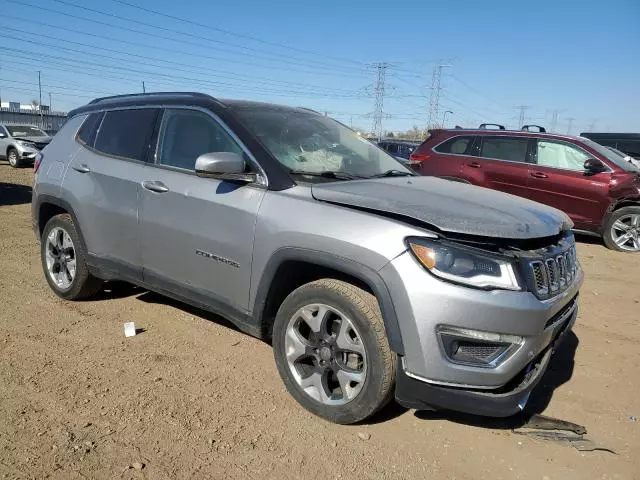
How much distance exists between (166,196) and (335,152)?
48.5 inches

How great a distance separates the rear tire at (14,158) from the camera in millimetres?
19000

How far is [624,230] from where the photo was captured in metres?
8.32

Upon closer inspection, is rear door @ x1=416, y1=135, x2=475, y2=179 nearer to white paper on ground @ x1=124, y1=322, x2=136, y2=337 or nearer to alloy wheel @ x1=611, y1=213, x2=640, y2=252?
alloy wheel @ x1=611, y1=213, x2=640, y2=252

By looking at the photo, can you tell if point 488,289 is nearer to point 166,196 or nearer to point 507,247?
point 507,247

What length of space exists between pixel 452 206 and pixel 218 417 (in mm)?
1766

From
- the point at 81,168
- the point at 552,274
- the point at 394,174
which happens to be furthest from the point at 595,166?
the point at 81,168

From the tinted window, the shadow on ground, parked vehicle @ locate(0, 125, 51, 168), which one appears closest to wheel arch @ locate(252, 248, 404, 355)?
the tinted window

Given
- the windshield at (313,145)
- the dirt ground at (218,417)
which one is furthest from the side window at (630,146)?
the windshield at (313,145)

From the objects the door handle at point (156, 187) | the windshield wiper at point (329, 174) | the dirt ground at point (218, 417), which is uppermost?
the windshield wiper at point (329, 174)

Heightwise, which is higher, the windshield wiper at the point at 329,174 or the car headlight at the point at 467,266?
the windshield wiper at the point at 329,174

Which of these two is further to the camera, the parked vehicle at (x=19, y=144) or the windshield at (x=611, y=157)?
the parked vehicle at (x=19, y=144)

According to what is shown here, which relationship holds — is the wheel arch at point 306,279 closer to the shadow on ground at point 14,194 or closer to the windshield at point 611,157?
the windshield at point 611,157

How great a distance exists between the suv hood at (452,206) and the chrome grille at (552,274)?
0.14m

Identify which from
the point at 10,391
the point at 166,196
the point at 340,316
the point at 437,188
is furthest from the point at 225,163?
the point at 10,391
